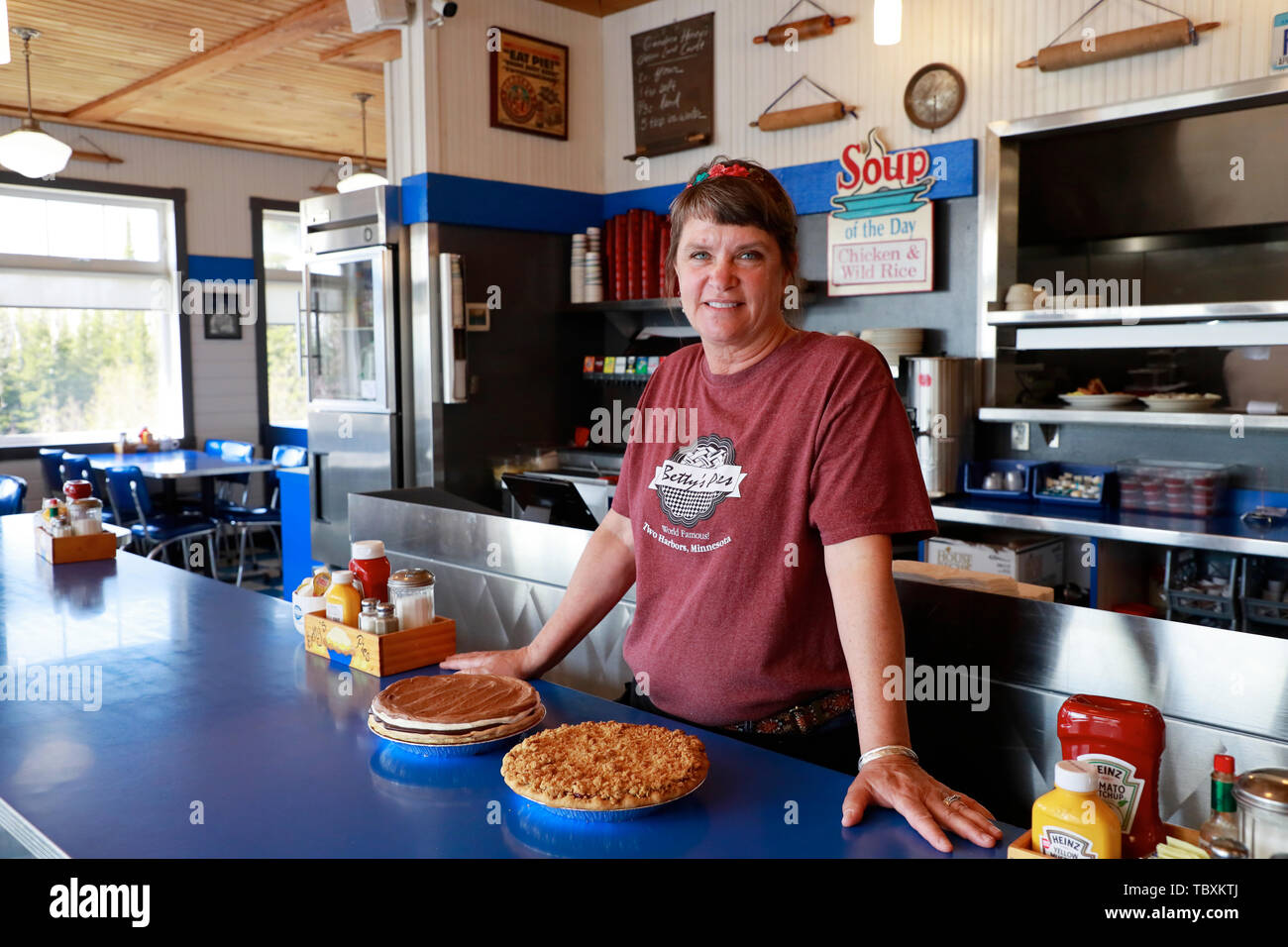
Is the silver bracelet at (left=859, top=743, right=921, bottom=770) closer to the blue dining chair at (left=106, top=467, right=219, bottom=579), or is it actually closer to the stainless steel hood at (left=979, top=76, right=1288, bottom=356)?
the stainless steel hood at (left=979, top=76, right=1288, bottom=356)

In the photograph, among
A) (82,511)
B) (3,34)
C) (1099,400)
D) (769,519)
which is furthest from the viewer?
(1099,400)

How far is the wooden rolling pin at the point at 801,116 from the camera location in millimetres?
4844

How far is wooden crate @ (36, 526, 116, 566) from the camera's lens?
3.18m

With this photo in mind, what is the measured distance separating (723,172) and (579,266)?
4150 millimetres

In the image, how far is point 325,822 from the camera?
1344 mm

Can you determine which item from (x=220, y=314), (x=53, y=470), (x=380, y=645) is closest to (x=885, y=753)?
(x=380, y=645)

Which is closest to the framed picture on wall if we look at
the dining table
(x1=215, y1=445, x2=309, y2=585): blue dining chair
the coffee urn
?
the dining table

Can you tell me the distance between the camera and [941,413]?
4.33 metres

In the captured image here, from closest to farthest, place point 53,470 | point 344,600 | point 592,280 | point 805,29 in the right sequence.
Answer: point 344,600 → point 805,29 → point 592,280 → point 53,470

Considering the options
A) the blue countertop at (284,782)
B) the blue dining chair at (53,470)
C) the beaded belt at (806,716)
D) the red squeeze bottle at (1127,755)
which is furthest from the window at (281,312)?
the red squeeze bottle at (1127,755)

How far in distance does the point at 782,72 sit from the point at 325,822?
4.65m

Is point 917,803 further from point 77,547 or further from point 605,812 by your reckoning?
point 77,547

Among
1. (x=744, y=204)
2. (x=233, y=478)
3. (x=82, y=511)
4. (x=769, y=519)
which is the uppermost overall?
(x=744, y=204)

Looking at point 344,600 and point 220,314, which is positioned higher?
point 220,314
